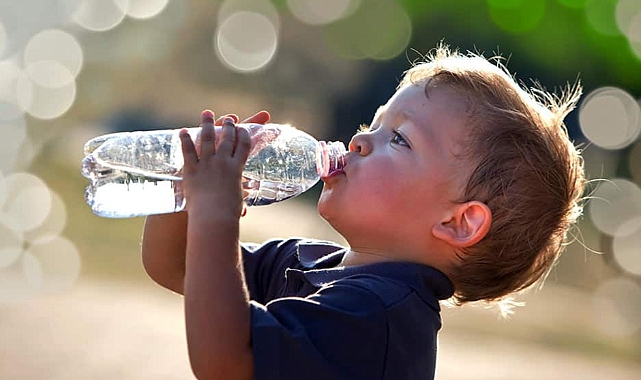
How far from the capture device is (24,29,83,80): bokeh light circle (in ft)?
23.7

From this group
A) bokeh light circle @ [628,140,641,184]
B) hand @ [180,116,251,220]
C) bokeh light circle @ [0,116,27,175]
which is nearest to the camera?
hand @ [180,116,251,220]

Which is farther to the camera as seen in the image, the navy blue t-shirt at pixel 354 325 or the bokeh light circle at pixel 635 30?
the bokeh light circle at pixel 635 30

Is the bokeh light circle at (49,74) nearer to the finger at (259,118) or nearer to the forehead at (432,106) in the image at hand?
the finger at (259,118)

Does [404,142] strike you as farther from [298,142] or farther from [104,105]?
[104,105]

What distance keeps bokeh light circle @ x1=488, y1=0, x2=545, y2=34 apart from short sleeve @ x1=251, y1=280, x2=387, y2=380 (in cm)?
562

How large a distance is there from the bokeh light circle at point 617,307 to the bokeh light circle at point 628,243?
0.71ft

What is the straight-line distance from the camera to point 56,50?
7422 millimetres

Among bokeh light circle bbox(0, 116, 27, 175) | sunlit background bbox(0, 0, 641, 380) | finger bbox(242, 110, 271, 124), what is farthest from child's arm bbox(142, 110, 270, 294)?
bokeh light circle bbox(0, 116, 27, 175)

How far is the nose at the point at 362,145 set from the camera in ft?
7.18

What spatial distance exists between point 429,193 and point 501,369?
107 inches

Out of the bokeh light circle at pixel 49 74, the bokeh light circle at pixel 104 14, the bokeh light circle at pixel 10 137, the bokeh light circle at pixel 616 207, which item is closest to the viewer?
the bokeh light circle at pixel 616 207

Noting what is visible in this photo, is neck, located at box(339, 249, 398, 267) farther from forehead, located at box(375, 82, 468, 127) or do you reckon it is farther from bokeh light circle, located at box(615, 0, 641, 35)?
bokeh light circle, located at box(615, 0, 641, 35)

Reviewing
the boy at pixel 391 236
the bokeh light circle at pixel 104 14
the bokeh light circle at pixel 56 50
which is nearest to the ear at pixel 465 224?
the boy at pixel 391 236

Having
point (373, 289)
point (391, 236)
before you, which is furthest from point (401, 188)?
point (373, 289)
